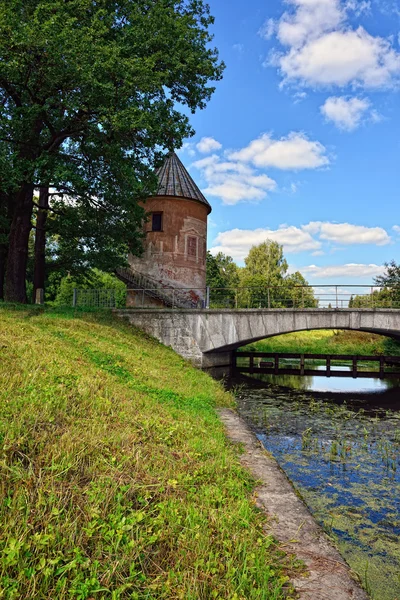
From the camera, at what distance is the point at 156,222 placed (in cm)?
2553

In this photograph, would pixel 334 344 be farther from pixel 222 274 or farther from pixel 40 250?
pixel 222 274

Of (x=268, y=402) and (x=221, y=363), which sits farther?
(x=221, y=363)

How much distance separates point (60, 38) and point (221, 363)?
660 inches

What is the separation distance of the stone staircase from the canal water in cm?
768

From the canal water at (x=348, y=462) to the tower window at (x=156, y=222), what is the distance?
40.5ft

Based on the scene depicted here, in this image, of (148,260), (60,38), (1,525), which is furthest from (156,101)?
(1,525)

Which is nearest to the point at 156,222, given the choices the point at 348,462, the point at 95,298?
the point at 95,298

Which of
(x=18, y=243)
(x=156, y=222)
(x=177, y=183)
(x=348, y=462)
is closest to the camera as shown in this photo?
(x=348, y=462)

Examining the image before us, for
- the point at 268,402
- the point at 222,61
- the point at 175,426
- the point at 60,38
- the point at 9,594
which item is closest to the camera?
the point at 9,594

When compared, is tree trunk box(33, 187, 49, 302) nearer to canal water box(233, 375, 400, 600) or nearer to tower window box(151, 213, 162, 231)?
tower window box(151, 213, 162, 231)

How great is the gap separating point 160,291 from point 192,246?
415 centimetres

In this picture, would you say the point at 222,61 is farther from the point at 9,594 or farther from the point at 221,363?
the point at 9,594

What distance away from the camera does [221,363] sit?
76.4 feet

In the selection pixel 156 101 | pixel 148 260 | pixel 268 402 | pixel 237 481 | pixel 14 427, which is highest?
pixel 156 101
